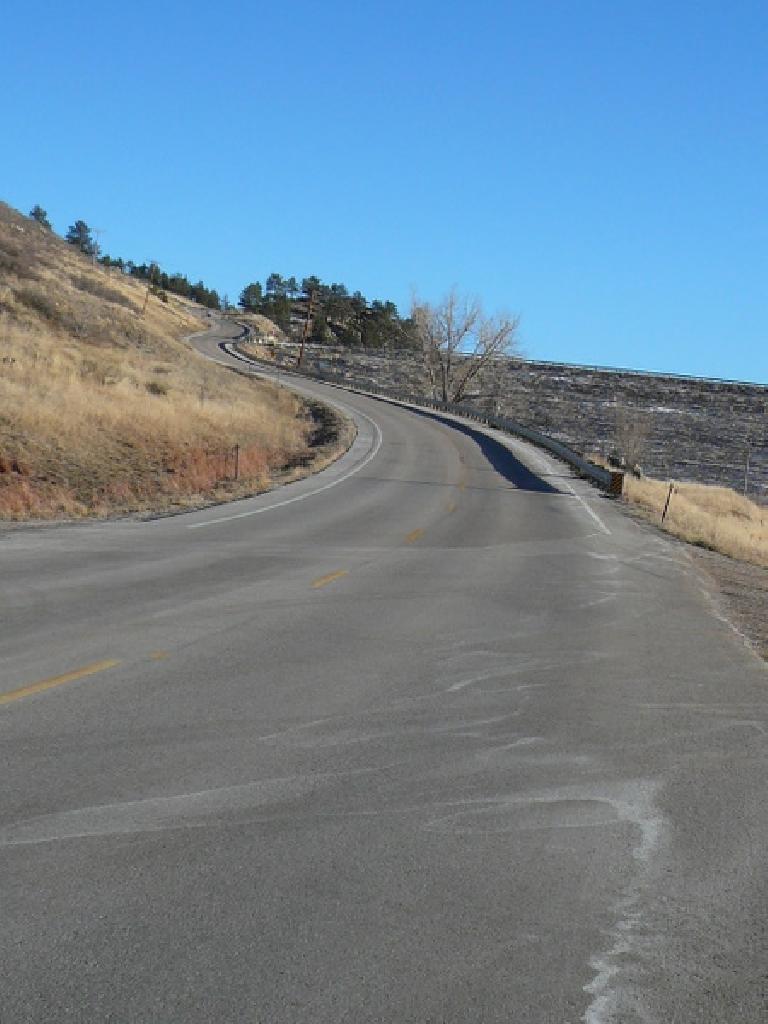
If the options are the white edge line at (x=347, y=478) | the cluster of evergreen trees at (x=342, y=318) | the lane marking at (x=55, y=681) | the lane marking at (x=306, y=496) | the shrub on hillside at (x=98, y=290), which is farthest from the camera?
the cluster of evergreen trees at (x=342, y=318)

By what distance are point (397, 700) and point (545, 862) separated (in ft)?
11.0

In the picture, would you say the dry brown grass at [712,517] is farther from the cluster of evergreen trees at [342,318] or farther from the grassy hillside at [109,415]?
the cluster of evergreen trees at [342,318]

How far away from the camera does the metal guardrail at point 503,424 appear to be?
134 feet

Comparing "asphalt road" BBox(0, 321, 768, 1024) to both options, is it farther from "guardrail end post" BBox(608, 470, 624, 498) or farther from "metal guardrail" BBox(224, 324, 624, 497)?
"metal guardrail" BBox(224, 324, 624, 497)

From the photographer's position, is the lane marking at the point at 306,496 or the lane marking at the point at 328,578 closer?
the lane marking at the point at 328,578

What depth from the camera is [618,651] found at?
12055 mm

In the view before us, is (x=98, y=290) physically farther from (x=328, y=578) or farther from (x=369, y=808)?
(x=369, y=808)

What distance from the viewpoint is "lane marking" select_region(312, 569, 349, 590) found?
15.3 metres

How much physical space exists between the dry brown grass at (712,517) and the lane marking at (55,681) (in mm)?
19348

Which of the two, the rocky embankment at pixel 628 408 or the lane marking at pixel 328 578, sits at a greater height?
the rocky embankment at pixel 628 408

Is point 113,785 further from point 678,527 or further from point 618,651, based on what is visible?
point 678,527

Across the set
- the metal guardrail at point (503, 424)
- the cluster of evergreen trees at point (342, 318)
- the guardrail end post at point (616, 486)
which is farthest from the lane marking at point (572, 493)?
the cluster of evergreen trees at point (342, 318)

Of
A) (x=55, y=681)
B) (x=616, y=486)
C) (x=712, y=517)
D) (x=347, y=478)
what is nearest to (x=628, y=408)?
(x=712, y=517)

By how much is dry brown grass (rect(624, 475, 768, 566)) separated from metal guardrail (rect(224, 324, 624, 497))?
70 centimetres
